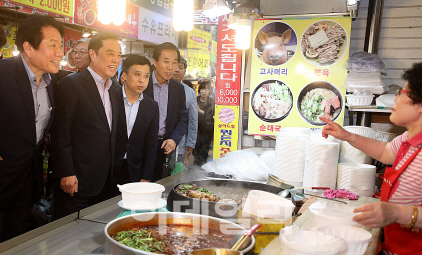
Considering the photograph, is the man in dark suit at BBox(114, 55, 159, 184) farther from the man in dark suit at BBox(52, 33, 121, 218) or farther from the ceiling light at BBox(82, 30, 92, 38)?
the ceiling light at BBox(82, 30, 92, 38)

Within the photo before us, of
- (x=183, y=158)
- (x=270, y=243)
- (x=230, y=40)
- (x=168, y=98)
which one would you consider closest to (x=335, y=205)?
(x=270, y=243)

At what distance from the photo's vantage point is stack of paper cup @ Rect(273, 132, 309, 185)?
9.41 feet

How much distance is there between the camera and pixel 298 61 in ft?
15.5

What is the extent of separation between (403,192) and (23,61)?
2436 mm

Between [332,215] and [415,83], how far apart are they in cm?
82

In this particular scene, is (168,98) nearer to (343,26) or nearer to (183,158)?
(183,158)

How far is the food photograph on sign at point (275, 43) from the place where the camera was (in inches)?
187

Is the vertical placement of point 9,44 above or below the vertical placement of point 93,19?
below

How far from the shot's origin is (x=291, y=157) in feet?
9.45

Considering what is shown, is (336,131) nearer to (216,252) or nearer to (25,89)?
(216,252)

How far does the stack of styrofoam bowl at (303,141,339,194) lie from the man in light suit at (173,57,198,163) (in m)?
2.08

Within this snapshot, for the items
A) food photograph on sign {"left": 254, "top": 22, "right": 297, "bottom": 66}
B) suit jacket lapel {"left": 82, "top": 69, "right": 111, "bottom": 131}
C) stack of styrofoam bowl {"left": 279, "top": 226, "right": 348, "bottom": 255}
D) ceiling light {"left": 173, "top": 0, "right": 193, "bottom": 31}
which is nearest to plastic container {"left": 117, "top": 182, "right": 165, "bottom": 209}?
stack of styrofoam bowl {"left": 279, "top": 226, "right": 348, "bottom": 255}

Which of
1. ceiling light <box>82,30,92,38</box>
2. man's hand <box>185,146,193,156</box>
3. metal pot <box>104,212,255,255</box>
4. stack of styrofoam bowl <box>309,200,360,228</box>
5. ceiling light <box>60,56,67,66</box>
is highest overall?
ceiling light <box>82,30,92,38</box>

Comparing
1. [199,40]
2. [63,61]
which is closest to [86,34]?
[63,61]
